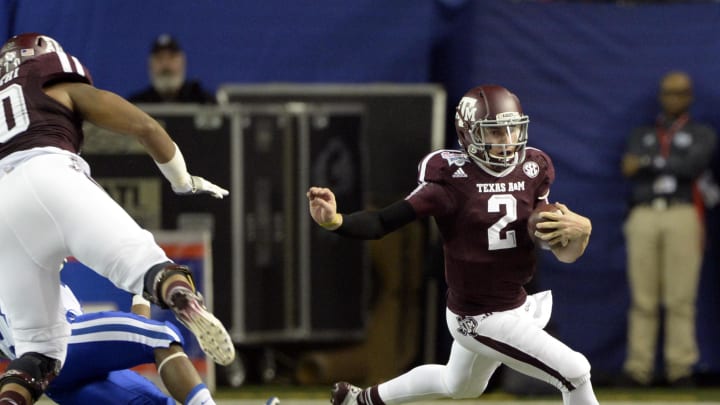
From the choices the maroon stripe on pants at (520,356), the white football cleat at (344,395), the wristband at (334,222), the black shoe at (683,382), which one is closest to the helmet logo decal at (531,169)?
the maroon stripe on pants at (520,356)

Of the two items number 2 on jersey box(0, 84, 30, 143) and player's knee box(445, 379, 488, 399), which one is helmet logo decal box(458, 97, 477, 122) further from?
number 2 on jersey box(0, 84, 30, 143)

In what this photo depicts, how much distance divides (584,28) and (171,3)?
2.76 m

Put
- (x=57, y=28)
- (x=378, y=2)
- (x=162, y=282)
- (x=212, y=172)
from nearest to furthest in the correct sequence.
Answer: (x=162, y=282), (x=57, y=28), (x=212, y=172), (x=378, y=2)

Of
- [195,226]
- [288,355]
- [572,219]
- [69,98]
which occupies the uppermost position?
[69,98]

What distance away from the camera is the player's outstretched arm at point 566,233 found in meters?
5.01

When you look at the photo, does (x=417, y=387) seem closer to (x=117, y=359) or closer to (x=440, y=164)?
(x=440, y=164)

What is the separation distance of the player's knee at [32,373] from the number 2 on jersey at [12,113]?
761 millimetres

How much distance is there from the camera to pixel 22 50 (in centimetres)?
492

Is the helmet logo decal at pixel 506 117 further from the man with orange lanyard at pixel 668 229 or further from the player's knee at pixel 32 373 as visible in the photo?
the man with orange lanyard at pixel 668 229

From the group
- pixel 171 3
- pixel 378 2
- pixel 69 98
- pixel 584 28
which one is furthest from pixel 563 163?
pixel 69 98

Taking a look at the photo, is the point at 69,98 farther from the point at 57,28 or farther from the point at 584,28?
the point at 584,28

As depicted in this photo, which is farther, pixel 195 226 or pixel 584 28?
pixel 584 28

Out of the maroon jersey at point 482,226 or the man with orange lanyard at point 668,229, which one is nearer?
the maroon jersey at point 482,226

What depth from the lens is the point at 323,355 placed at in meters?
8.68
